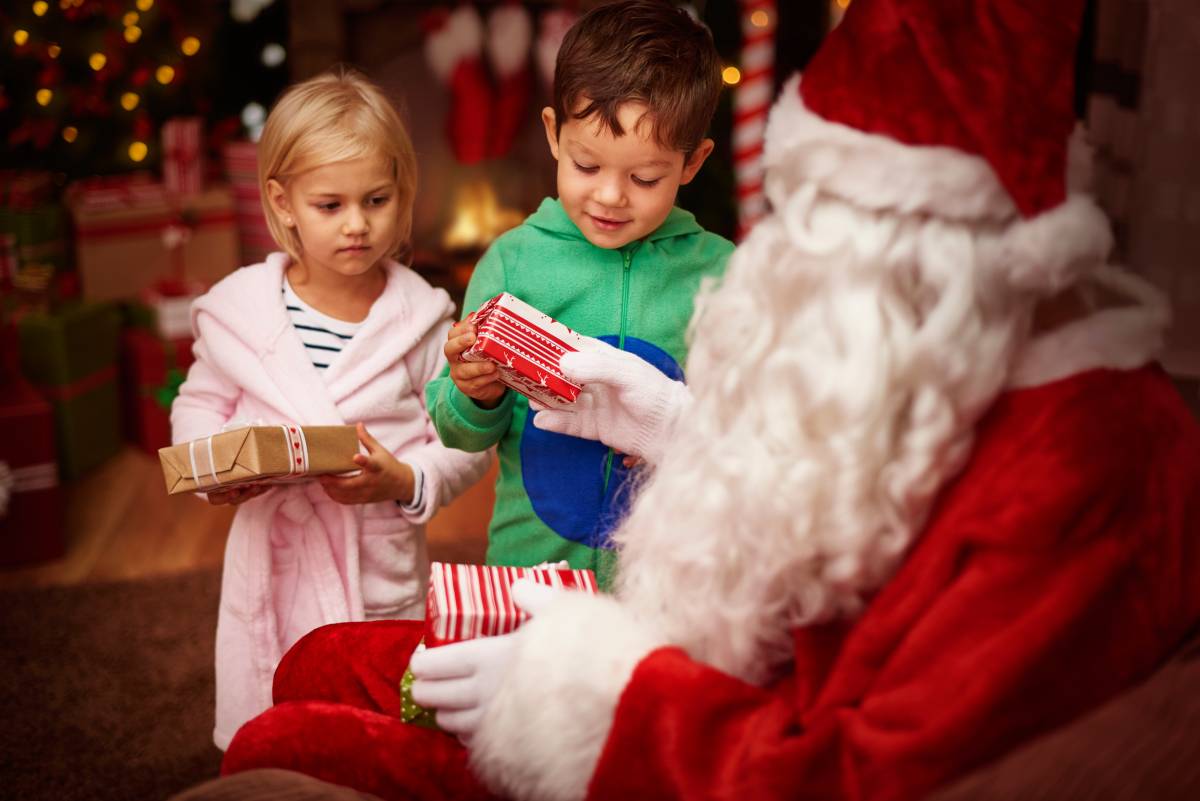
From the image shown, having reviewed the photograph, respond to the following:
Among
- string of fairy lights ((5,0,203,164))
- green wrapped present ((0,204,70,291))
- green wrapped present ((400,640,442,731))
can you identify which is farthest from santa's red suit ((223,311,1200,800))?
string of fairy lights ((5,0,203,164))

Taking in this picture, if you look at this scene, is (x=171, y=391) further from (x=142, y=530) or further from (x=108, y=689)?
(x=142, y=530)

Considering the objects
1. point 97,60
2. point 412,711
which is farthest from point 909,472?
point 97,60

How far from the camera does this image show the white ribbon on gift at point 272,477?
1533 millimetres

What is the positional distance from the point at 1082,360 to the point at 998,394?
8cm

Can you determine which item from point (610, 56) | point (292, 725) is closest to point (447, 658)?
point (292, 725)

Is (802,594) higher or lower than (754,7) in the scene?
lower

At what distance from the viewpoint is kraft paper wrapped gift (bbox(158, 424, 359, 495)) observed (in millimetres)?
1511

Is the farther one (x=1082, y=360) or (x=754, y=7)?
(x=754, y=7)

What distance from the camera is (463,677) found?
1.18m

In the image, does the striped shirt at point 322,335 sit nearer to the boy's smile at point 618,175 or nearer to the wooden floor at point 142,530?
the boy's smile at point 618,175

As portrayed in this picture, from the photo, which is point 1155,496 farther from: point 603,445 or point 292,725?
point 292,725

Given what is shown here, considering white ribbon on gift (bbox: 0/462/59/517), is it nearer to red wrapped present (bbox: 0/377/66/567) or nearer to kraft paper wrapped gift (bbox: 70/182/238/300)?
red wrapped present (bbox: 0/377/66/567)

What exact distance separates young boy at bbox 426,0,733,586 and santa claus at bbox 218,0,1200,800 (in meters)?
0.40

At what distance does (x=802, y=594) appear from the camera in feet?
3.37
